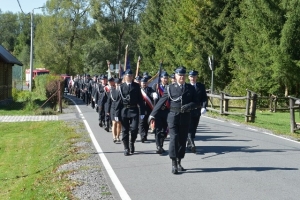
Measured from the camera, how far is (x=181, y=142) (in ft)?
30.3

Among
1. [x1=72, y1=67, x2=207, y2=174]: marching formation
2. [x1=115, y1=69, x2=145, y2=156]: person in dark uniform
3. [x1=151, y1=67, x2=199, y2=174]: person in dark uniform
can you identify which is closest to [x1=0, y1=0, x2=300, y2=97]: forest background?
[x1=72, y1=67, x2=207, y2=174]: marching formation

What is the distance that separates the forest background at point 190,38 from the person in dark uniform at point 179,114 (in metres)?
8.73

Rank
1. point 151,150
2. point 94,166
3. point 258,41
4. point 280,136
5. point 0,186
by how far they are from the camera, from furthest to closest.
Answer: point 258,41, point 280,136, point 151,150, point 0,186, point 94,166

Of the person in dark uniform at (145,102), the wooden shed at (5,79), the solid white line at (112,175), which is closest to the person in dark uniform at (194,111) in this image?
the person in dark uniform at (145,102)

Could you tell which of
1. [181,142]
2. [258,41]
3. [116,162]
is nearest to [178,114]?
[181,142]

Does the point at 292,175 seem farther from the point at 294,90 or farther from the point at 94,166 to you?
the point at 294,90

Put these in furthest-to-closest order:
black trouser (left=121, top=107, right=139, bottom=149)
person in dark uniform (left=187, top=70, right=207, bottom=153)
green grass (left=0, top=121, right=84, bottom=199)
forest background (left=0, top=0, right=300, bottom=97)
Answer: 1. forest background (left=0, top=0, right=300, bottom=97)
2. person in dark uniform (left=187, top=70, right=207, bottom=153)
3. black trouser (left=121, top=107, right=139, bottom=149)
4. green grass (left=0, top=121, right=84, bottom=199)

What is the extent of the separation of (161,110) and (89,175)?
3.16m

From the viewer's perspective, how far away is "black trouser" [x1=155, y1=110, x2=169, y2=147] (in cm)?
1141

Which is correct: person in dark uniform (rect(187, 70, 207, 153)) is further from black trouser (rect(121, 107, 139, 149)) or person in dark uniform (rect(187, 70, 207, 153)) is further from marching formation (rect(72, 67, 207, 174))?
black trouser (rect(121, 107, 139, 149))

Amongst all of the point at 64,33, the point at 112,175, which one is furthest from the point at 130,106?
the point at 64,33

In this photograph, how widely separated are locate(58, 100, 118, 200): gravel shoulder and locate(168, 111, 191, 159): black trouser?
1412 millimetres

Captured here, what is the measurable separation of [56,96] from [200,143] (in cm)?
1529

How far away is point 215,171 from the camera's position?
930 cm
